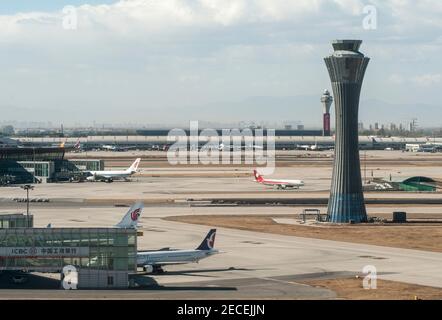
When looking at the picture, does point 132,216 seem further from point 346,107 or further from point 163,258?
point 346,107

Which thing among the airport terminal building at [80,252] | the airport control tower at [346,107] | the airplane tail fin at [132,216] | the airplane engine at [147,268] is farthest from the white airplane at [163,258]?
the airport control tower at [346,107]

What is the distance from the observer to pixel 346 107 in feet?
408

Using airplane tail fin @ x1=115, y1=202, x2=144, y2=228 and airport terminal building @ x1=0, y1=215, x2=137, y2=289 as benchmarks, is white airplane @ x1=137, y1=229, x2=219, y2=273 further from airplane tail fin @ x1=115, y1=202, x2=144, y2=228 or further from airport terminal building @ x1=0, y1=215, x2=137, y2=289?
airport terminal building @ x1=0, y1=215, x2=137, y2=289

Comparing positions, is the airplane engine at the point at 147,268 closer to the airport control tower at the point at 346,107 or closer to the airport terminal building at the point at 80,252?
the airport terminal building at the point at 80,252

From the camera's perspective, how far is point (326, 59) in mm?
124875

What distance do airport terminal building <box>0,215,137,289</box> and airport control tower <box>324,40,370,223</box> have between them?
190 ft

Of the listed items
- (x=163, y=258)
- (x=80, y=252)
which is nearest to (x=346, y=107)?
(x=163, y=258)

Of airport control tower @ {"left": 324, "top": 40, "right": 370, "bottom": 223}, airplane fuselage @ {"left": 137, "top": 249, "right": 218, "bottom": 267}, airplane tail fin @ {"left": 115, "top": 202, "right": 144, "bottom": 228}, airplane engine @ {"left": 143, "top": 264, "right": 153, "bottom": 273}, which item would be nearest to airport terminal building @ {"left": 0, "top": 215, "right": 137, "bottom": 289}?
airplane engine @ {"left": 143, "top": 264, "right": 153, "bottom": 273}

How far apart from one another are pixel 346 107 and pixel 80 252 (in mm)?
61265

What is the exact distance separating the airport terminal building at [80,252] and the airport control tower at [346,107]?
57.9 metres

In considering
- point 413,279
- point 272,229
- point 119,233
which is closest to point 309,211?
point 272,229

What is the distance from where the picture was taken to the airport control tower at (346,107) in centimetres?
12306

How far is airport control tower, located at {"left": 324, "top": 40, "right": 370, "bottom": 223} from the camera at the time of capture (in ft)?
404
